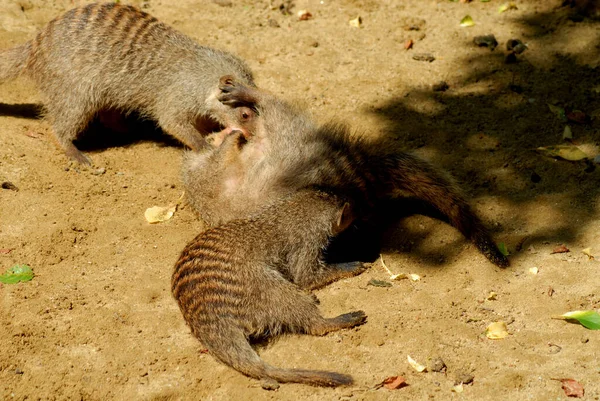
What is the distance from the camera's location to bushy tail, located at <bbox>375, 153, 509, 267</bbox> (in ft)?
12.0

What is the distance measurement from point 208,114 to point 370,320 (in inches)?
79.5

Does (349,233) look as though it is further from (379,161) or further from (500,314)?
(500,314)

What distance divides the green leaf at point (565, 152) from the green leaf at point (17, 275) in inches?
116

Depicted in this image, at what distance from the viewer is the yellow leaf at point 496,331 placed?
310 centimetres

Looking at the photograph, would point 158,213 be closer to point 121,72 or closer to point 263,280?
point 263,280

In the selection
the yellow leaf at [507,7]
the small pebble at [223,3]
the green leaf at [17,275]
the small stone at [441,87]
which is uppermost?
the small pebble at [223,3]

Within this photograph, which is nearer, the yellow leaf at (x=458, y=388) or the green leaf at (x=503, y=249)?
the yellow leaf at (x=458, y=388)

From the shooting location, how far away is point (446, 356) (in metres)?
3.02

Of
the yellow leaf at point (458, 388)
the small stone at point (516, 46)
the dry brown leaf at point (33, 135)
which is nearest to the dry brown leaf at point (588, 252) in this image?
the yellow leaf at point (458, 388)

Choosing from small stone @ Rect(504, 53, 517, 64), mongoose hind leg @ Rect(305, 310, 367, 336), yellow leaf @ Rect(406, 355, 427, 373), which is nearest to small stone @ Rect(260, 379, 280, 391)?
mongoose hind leg @ Rect(305, 310, 367, 336)

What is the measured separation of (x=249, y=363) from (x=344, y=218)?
3.38 ft

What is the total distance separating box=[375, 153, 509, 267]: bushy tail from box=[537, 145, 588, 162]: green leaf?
0.72 m

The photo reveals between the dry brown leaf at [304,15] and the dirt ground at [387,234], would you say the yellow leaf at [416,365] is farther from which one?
the dry brown leaf at [304,15]

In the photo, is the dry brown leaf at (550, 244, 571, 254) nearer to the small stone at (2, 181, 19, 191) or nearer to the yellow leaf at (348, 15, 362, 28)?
the yellow leaf at (348, 15, 362, 28)
